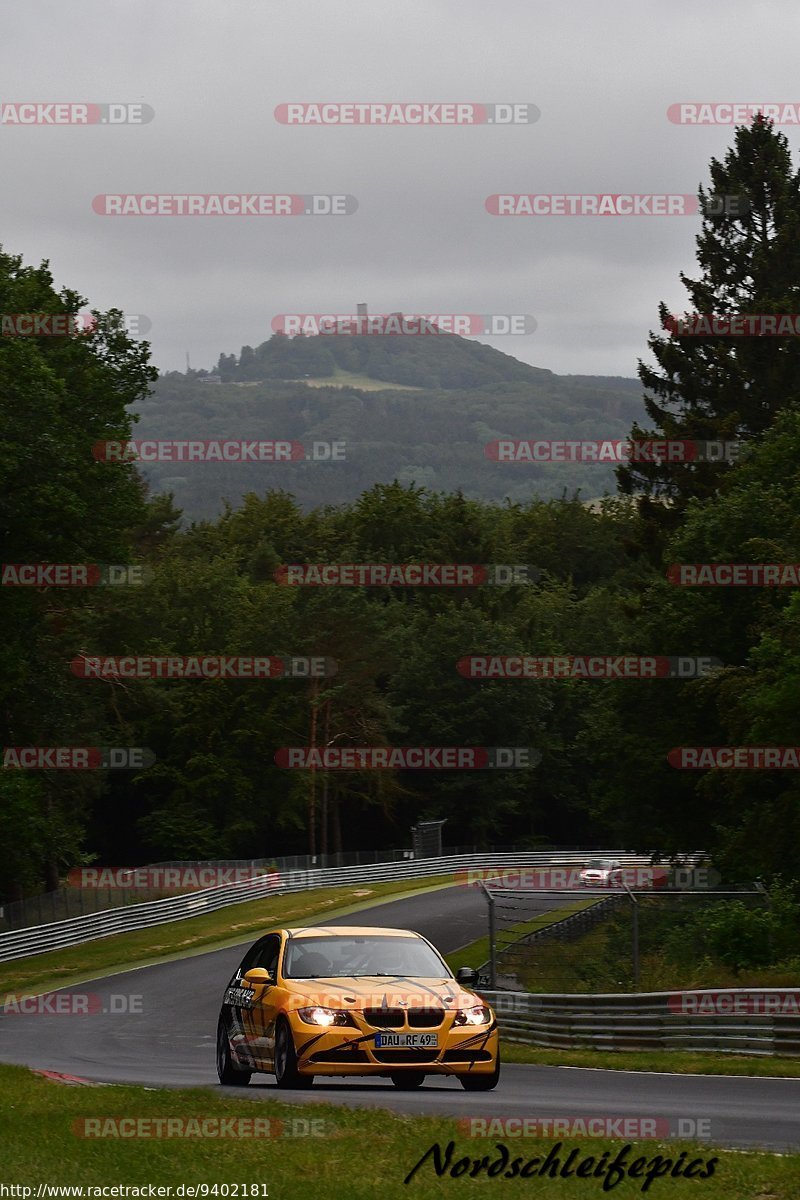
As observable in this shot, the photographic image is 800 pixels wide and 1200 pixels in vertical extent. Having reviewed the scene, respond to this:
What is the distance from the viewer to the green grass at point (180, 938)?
1711 inches

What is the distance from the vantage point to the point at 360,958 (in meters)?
15.1

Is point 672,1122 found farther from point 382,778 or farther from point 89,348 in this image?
point 382,778

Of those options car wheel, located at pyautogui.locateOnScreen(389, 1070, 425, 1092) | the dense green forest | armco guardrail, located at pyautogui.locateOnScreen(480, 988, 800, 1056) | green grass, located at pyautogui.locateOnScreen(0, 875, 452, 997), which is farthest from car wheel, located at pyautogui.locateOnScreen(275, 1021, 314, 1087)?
green grass, located at pyautogui.locateOnScreen(0, 875, 452, 997)

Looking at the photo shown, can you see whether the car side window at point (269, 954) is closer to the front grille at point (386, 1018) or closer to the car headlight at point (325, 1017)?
the car headlight at point (325, 1017)

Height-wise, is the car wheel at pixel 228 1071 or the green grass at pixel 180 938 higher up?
the car wheel at pixel 228 1071

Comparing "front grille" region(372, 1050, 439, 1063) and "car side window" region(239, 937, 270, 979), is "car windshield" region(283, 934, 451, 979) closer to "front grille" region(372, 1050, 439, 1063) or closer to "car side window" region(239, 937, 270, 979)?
"car side window" region(239, 937, 270, 979)

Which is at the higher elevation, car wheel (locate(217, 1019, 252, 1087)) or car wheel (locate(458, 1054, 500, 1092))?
car wheel (locate(458, 1054, 500, 1092))

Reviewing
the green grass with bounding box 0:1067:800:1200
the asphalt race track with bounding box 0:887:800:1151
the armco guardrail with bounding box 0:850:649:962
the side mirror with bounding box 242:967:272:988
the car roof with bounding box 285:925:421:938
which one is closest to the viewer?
the green grass with bounding box 0:1067:800:1200

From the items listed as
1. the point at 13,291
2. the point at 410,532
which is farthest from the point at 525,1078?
the point at 410,532

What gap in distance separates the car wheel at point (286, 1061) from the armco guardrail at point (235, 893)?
33.3 m

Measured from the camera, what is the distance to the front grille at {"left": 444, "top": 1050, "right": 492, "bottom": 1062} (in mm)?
13984

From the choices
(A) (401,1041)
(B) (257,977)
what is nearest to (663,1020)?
(B) (257,977)

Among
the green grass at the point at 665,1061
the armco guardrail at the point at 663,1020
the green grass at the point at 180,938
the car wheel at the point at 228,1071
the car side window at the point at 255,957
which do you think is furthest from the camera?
the green grass at the point at 180,938

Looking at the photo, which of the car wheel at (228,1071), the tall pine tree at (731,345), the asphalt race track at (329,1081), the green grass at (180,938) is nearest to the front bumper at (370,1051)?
the asphalt race track at (329,1081)
